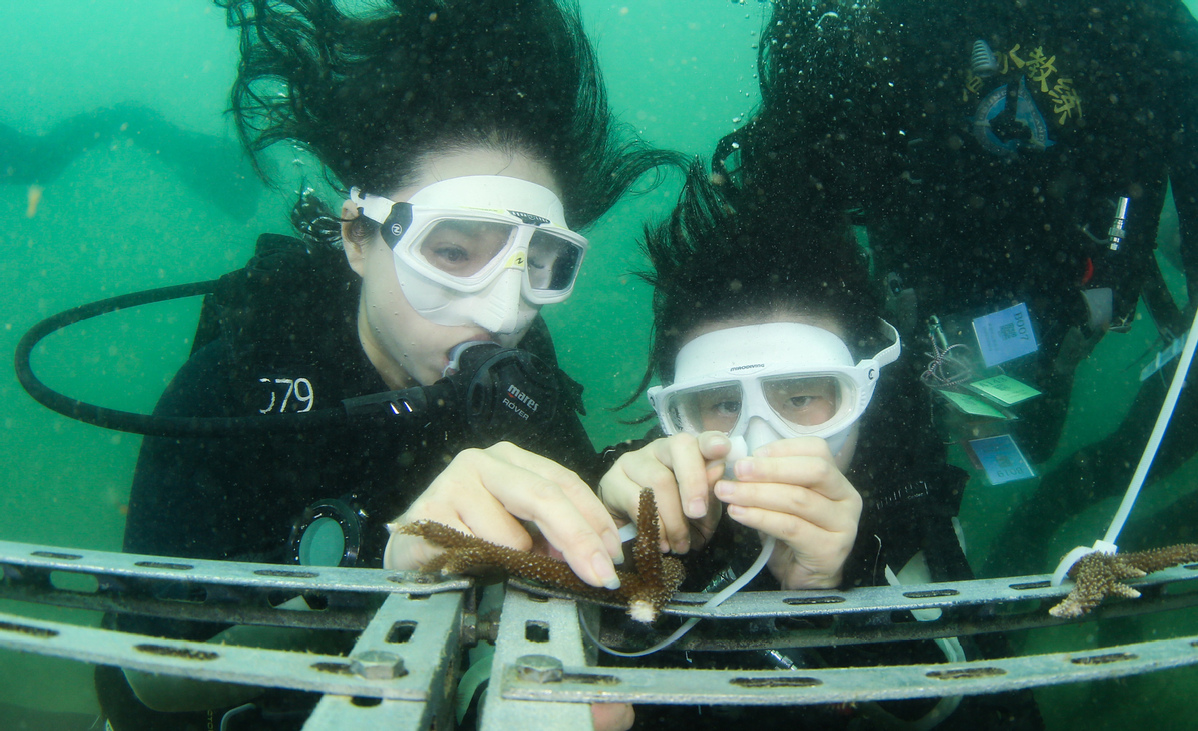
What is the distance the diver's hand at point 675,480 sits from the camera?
1530mm

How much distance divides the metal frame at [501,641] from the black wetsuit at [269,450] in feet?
3.63

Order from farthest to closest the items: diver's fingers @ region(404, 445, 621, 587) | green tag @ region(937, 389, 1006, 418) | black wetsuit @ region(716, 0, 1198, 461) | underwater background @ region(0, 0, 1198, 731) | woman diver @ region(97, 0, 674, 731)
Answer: underwater background @ region(0, 0, 1198, 731) < black wetsuit @ region(716, 0, 1198, 461) < green tag @ region(937, 389, 1006, 418) < woman diver @ region(97, 0, 674, 731) < diver's fingers @ region(404, 445, 621, 587)

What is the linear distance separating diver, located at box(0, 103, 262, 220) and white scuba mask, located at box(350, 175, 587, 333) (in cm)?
1062

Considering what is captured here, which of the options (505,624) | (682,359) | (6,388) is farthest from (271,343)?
(6,388)

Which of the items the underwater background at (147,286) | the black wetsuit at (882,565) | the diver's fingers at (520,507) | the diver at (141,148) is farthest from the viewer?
the diver at (141,148)

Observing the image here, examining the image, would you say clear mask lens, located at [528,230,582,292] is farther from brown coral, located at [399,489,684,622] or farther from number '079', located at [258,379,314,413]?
brown coral, located at [399,489,684,622]

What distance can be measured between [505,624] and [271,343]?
2.14 meters

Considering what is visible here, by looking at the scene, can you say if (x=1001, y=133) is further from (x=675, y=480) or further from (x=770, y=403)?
(x=675, y=480)

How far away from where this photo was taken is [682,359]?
2.44 m

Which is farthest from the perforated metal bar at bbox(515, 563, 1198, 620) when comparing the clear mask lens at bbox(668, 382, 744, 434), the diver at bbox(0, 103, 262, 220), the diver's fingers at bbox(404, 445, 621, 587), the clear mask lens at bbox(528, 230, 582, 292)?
the diver at bbox(0, 103, 262, 220)

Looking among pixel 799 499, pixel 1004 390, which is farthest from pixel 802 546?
pixel 1004 390

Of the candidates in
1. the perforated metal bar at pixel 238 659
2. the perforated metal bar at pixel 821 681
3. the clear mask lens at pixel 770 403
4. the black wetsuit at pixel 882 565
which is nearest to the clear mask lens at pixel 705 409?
the clear mask lens at pixel 770 403

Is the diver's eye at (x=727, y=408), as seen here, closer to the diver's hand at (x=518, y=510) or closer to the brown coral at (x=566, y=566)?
the diver's hand at (x=518, y=510)

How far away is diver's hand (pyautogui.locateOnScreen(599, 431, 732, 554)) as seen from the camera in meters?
1.53
